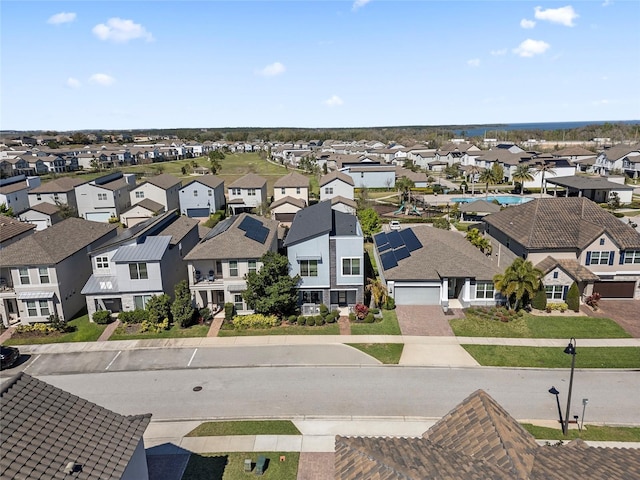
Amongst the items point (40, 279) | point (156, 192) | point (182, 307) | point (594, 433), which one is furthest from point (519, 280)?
point (156, 192)

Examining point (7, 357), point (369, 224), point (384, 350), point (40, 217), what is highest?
point (40, 217)

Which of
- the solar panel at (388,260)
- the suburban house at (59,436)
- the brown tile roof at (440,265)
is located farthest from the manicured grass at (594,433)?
the suburban house at (59,436)

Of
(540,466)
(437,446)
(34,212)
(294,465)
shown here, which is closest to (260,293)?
(294,465)

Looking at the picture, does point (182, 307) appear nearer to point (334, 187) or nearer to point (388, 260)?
point (388, 260)

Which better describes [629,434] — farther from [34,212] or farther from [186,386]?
[34,212]

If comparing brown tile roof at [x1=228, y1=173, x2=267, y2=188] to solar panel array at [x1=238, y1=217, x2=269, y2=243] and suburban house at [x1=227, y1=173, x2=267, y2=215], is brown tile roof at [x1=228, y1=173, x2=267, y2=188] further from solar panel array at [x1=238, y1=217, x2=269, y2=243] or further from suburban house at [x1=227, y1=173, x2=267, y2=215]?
solar panel array at [x1=238, y1=217, x2=269, y2=243]

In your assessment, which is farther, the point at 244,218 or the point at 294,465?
the point at 244,218
